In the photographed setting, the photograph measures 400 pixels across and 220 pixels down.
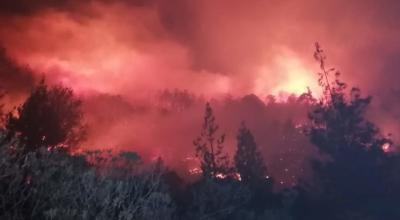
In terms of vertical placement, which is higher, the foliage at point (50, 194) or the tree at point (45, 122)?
the tree at point (45, 122)

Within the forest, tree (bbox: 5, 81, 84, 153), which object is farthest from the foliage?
tree (bbox: 5, 81, 84, 153)

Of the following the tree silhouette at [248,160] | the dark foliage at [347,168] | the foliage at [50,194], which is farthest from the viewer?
the tree silhouette at [248,160]

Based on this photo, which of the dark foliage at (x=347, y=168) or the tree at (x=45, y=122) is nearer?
the tree at (x=45, y=122)

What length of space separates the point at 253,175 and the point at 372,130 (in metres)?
18.4

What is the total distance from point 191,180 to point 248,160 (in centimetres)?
1496

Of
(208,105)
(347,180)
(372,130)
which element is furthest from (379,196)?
(208,105)

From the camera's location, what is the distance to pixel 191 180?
1881 inches

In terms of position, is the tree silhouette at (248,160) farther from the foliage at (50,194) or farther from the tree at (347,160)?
the foliage at (50,194)

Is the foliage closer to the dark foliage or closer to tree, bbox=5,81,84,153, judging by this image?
tree, bbox=5,81,84,153

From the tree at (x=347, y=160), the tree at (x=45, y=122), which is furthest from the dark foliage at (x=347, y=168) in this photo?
the tree at (x=45, y=122)

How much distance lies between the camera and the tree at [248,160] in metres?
57.8

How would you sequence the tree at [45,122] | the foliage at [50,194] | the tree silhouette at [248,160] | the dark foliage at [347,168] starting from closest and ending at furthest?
the foliage at [50,194]
the tree at [45,122]
the dark foliage at [347,168]
the tree silhouette at [248,160]

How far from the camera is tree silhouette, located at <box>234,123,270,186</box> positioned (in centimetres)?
5766

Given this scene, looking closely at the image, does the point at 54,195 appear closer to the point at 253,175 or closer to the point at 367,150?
the point at 367,150
